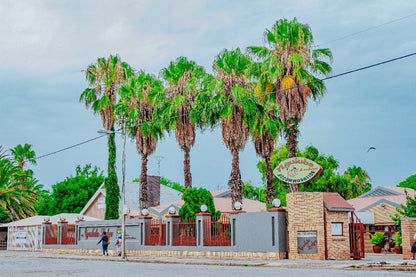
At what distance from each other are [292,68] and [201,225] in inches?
418

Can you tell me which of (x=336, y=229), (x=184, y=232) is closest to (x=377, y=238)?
(x=336, y=229)

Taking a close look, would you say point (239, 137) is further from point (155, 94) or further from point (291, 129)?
point (155, 94)

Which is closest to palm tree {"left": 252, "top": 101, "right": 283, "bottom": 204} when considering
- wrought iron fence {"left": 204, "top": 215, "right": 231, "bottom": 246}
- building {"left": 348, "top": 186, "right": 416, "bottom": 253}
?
building {"left": 348, "top": 186, "right": 416, "bottom": 253}

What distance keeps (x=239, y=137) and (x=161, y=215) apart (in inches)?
504

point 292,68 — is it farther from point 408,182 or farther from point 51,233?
point 408,182

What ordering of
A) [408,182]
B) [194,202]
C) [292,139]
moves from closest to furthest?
[292,139], [194,202], [408,182]

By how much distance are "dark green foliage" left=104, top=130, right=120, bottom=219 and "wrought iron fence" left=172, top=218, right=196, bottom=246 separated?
41.8 feet

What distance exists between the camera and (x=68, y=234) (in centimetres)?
4038

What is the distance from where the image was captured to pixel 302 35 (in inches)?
1273

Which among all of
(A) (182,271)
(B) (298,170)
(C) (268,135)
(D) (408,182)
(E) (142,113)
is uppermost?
(E) (142,113)

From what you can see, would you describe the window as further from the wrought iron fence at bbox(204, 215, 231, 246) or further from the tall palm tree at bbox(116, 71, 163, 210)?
the tall palm tree at bbox(116, 71, 163, 210)

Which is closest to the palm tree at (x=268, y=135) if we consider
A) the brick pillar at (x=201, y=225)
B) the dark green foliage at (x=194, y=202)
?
the dark green foliage at (x=194, y=202)

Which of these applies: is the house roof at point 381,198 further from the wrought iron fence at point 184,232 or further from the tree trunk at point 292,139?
the wrought iron fence at point 184,232

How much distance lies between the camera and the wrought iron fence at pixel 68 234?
39.9 metres
